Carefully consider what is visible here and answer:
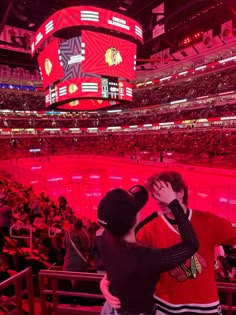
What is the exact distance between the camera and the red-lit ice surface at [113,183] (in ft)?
44.6

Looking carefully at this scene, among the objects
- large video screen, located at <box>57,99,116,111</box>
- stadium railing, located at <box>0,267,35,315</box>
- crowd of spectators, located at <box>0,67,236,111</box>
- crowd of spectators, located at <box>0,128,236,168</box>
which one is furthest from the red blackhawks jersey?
crowd of spectators, located at <box>0,67,236,111</box>

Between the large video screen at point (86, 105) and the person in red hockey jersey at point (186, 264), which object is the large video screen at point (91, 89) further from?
the person in red hockey jersey at point (186, 264)

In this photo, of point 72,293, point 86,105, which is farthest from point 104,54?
point 72,293

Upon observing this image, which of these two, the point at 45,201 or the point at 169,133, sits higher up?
the point at 169,133

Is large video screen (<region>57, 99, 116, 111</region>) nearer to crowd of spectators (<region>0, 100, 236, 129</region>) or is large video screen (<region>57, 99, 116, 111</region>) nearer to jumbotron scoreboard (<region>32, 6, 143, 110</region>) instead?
jumbotron scoreboard (<region>32, 6, 143, 110</region>)

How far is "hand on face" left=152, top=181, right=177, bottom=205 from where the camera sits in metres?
1.85

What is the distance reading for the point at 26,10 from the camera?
17781 millimetres

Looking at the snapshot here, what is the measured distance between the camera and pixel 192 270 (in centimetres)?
189

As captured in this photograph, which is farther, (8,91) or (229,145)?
(8,91)

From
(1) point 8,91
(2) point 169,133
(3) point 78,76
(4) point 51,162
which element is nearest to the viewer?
(3) point 78,76

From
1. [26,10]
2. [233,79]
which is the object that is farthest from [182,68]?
[26,10]

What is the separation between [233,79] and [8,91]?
117ft

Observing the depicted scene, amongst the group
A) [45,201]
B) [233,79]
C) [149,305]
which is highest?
[233,79]

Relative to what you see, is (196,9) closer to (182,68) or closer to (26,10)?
(26,10)
